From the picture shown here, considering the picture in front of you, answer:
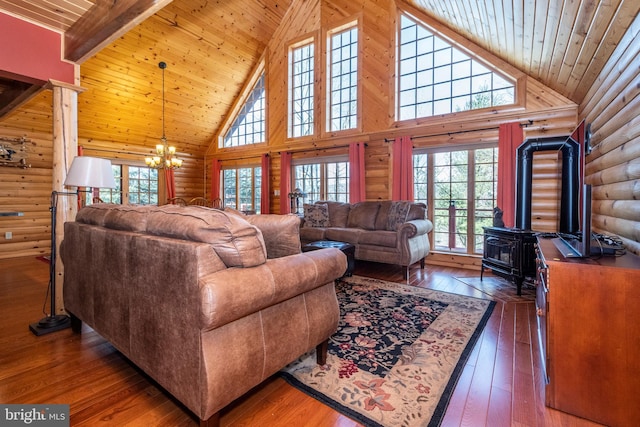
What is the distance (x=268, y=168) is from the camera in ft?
24.2

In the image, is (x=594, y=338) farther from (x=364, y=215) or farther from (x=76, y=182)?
(x=364, y=215)

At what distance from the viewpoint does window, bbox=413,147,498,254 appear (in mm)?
4678

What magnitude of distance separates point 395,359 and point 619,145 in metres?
2.35

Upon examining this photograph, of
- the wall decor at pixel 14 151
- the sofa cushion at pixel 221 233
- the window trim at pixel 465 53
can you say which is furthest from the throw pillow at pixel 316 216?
the wall decor at pixel 14 151

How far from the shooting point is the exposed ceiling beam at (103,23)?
89.4 inches

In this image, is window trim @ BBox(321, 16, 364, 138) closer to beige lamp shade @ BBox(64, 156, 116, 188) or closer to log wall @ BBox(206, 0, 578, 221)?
log wall @ BBox(206, 0, 578, 221)

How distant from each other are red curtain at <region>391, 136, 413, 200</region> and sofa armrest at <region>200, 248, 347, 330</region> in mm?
3768

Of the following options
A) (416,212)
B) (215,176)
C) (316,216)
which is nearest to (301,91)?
(316,216)

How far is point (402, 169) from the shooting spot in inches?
206

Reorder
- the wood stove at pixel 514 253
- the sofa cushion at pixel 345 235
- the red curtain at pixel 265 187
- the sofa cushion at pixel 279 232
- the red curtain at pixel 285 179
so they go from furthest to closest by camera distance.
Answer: the red curtain at pixel 265 187
the red curtain at pixel 285 179
the sofa cushion at pixel 345 235
the wood stove at pixel 514 253
the sofa cushion at pixel 279 232

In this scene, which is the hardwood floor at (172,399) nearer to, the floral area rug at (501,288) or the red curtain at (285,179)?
the floral area rug at (501,288)

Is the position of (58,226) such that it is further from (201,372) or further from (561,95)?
(561,95)

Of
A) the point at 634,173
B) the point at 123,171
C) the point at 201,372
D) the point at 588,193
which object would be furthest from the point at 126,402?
the point at 123,171

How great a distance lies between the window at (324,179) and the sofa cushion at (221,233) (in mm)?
4976
